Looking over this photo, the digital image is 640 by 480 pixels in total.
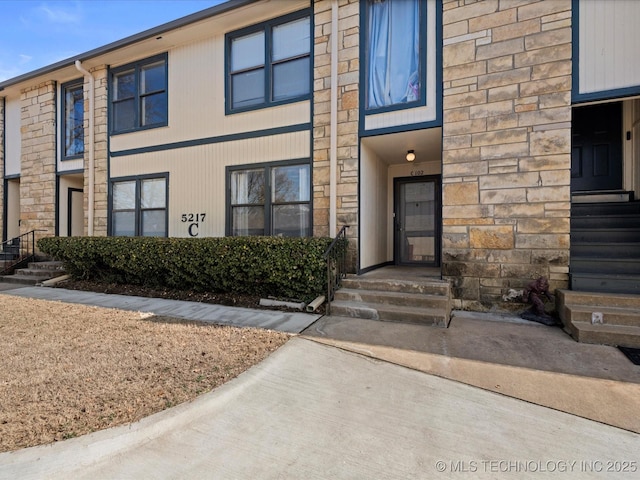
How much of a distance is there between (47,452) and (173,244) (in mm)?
4559

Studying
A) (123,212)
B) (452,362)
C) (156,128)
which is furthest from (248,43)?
(452,362)

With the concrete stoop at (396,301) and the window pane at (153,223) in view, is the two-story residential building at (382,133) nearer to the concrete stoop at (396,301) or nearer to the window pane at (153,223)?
the window pane at (153,223)

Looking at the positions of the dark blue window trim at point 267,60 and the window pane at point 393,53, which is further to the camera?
the dark blue window trim at point 267,60

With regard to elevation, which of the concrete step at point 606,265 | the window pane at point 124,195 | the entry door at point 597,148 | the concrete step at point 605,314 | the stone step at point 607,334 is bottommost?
the stone step at point 607,334

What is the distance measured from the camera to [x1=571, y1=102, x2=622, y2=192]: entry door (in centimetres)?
604

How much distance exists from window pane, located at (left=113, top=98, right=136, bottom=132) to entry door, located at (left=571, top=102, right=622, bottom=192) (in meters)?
10.0

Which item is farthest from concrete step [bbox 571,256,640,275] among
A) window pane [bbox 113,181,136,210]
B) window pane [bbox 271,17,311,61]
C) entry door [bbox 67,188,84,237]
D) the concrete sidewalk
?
entry door [bbox 67,188,84,237]

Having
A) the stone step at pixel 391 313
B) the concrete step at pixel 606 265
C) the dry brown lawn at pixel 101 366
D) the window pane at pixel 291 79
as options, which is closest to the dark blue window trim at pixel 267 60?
the window pane at pixel 291 79

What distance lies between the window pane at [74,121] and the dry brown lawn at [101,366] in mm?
5897

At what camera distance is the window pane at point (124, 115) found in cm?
804

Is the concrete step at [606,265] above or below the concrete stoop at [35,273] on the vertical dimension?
above

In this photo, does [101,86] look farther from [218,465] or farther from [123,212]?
[218,465]

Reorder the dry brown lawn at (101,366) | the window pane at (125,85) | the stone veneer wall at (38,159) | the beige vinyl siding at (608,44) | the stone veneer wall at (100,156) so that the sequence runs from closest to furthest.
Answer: the dry brown lawn at (101,366), the beige vinyl siding at (608,44), the window pane at (125,85), the stone veneer wall at (100,156), the stone veneer wall at (38,159)

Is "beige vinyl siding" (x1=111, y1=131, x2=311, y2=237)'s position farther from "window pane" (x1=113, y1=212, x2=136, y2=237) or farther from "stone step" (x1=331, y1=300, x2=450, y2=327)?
"stone step" (x1=331, y1=300, x2=450, y2=327)
